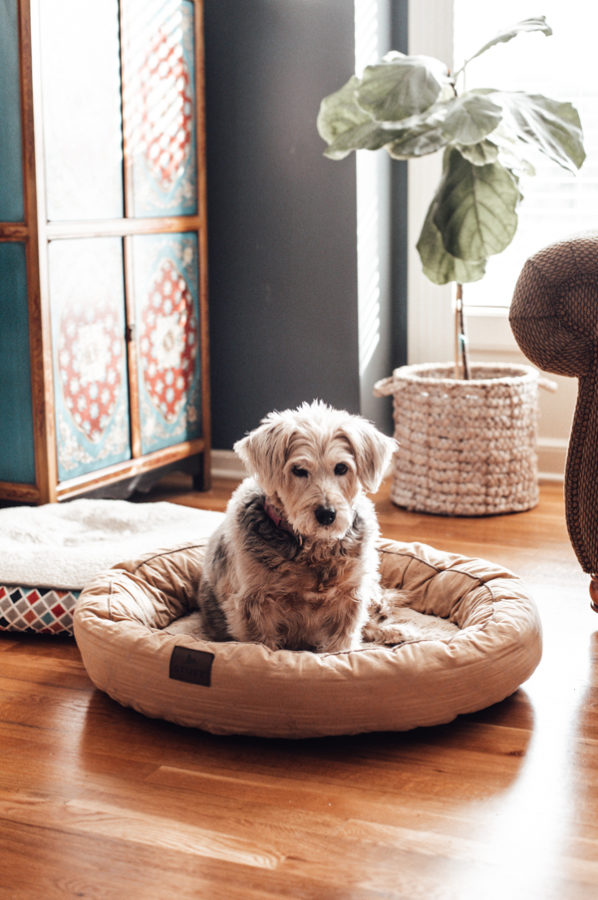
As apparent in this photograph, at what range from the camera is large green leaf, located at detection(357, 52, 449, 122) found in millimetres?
3260

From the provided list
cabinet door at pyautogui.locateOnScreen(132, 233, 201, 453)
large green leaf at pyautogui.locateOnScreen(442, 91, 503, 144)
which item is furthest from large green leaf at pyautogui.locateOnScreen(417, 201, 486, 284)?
cabinet door at pyautogui.locateOnScreen(132, 233, 201, 453)

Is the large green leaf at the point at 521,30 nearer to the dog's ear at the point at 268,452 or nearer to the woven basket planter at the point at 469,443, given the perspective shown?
the woven basket planter at the point at 469,443

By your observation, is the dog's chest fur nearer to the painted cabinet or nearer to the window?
the painted cabinet

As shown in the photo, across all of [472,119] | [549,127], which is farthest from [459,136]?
[549,127]

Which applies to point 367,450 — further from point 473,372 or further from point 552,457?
point 552,457

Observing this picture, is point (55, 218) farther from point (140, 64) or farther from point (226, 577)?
point (226, 577)

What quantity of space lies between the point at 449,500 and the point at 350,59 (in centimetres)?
163

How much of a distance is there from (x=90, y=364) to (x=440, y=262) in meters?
1.20

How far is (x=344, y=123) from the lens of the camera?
3545mm

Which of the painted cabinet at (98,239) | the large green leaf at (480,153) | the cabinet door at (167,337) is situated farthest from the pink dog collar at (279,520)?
the cabinet door at (167,337)

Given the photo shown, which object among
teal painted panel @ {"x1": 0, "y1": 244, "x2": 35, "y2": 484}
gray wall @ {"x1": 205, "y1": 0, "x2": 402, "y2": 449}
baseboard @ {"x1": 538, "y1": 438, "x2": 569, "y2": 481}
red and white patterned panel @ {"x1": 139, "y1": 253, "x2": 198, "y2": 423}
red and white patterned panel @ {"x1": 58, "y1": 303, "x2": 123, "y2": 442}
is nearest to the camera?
teal painted panel @ {"x1": 0, "y1": 244, "x2": 35, "y2": 484}

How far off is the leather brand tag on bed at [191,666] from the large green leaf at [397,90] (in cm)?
185

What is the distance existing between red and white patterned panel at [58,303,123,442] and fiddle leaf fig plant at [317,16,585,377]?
94cm

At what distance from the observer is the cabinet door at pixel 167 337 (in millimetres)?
3846
